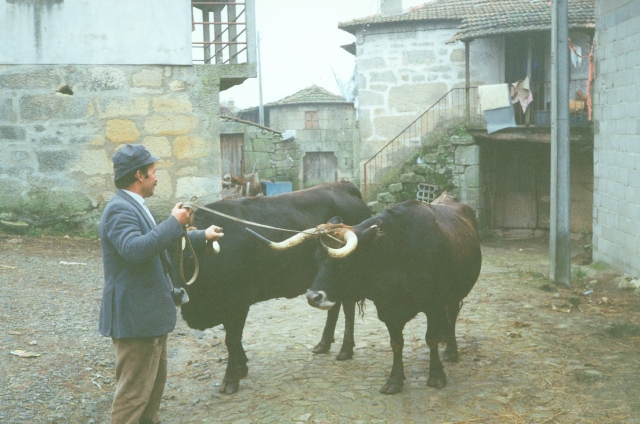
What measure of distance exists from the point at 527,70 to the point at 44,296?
41.2 feet

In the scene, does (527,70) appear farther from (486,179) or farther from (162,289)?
(162,289)

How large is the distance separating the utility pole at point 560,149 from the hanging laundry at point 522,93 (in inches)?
247

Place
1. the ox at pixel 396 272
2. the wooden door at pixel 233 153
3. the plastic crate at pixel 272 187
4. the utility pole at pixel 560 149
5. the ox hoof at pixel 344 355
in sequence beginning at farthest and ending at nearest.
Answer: the wooden door at pixel 233 153 < the plastic crate at pixel 272 187 < the utility pole at pixel 560 149 < the ox hoof at pixel 344 355 < the ox at pixel 396 272

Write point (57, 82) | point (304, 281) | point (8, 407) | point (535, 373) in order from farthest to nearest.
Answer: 1. point (57, 82)
2. point (304, 281)
3. point (535, 373)
4. point (8, 407)

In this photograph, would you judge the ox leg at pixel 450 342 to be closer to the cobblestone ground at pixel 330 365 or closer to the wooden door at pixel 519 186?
the cobblestone ground at pixel 330 365

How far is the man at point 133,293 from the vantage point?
3697 millimetres

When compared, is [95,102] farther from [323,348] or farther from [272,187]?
[272,187]

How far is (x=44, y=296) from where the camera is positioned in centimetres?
739

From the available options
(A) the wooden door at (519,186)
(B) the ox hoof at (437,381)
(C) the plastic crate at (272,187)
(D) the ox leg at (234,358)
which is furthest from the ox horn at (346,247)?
(C) the plastic crate at (272,187)

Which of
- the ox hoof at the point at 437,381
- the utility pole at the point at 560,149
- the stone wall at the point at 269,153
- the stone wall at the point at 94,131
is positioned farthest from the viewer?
the stone wall at the point at 269,153

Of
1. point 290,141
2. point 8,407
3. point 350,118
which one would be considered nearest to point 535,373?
point 8,407

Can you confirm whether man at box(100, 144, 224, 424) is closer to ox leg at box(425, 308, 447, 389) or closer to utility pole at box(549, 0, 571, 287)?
ox leg at box(425, 308, 447, 389)

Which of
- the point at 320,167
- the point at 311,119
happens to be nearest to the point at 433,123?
the point at 320,167

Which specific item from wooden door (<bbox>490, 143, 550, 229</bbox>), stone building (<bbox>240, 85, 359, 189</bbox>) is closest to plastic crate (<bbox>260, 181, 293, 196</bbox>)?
stone building (<bbox>240, 85, 359, 189</bbox>)
